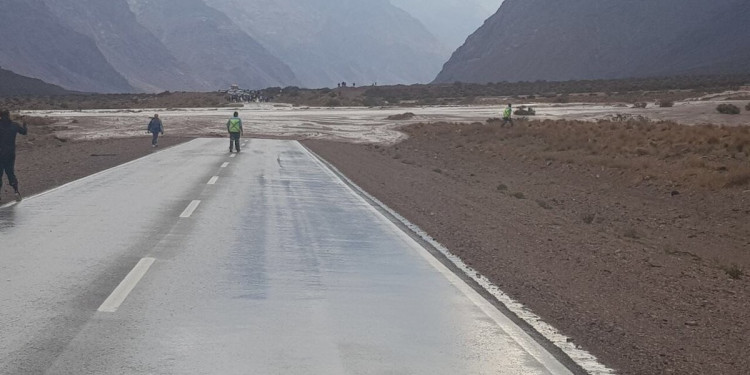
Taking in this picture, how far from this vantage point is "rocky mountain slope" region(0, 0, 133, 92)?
161 meters

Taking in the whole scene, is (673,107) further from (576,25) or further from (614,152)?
(576,25)

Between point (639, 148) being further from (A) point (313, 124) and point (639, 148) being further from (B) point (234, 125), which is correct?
(A) point (313, 124)

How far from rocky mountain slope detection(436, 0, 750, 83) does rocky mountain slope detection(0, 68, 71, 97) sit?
263 feet

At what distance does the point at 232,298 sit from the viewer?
345 inches

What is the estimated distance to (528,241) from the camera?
14125mm

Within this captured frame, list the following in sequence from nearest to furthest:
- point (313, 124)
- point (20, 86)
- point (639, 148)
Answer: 1. point (639, 148)
2. point (313, 124)
3. point (20, 86)

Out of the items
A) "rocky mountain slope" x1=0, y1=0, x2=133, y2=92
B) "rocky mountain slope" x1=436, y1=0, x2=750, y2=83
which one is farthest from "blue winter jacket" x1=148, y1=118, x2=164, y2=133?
"rocky mountain slope" x1=0, y1=0, x2=133, y2=92

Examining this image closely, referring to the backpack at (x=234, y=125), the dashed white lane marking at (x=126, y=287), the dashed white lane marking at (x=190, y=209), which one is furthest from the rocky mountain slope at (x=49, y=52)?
the dashed white lane marking at (x=126, y=287)

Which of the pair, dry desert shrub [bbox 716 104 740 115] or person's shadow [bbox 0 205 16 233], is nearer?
person's shadow [bbox 0 205 16 233]

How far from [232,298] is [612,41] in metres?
162

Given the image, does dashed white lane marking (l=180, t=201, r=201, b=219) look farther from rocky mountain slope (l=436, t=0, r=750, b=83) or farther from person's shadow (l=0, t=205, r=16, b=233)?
rocky mountain slope (l=436, t=0, r=750, b=83)

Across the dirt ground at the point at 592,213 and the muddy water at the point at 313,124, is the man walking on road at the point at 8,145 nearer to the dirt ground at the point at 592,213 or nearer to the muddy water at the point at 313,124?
the dirt ground at the point at 592,213

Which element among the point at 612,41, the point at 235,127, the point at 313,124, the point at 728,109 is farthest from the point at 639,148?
the point at 612,41

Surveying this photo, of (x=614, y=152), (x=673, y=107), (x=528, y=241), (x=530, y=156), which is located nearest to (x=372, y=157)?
(x=530, y=156)
